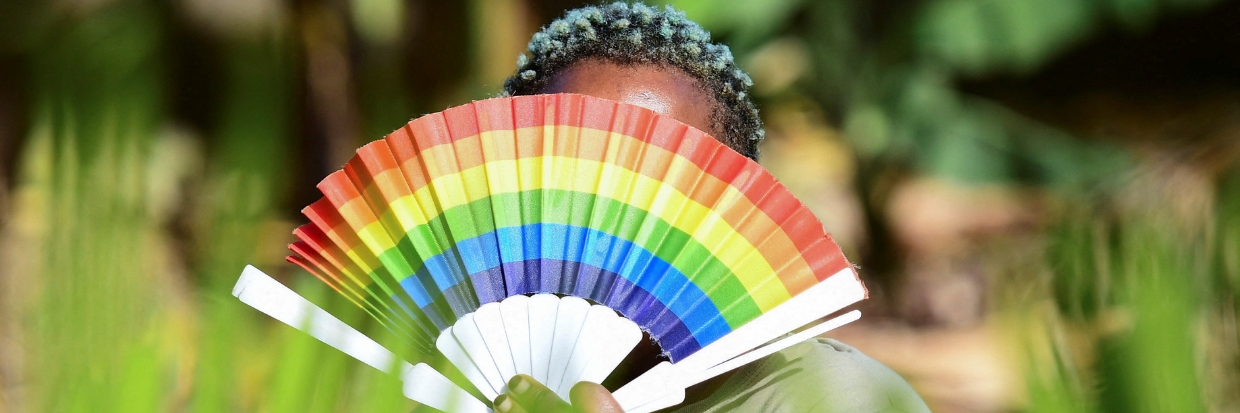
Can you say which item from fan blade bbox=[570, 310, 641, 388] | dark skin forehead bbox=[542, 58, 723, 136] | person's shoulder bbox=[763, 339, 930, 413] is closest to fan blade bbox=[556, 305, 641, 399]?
fan blade bbox=[570, 310, 641, 388]

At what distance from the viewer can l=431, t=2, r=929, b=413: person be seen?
1.05m

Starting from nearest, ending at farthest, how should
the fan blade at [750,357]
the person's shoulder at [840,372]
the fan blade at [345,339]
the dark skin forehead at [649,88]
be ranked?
the fan blade at [345,339] → the fan blade at [750,357] → the person's shoulder at [840,372] → the dark skin forehead at [649,88]

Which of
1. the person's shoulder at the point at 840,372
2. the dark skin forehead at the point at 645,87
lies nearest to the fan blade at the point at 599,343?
the person's shoulder at the point at 840,372

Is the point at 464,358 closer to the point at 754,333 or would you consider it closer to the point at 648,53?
the point at 754,333

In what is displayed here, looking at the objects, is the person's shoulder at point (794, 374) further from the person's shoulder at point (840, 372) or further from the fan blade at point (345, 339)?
the fan blade at point (345, 339)

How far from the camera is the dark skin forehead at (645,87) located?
1.14 m

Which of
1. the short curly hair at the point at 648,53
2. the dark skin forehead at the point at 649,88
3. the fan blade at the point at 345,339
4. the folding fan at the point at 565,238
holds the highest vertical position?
the short curly hair at the point at 648,53

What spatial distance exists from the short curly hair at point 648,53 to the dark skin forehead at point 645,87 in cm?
2

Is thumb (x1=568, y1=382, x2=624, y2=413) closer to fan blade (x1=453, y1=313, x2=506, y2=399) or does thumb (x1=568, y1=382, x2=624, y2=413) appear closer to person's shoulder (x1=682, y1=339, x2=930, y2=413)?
fan blade (x1=453, y1=313, x2=506, y2=399)

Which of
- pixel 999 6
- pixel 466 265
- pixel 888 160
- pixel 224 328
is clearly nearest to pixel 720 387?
pixel 466 265

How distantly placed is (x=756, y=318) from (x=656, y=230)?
0.12 m

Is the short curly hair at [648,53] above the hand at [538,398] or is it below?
above

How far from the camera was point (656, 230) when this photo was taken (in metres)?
0.87

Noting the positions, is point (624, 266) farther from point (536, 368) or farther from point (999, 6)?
point (999, 6)
